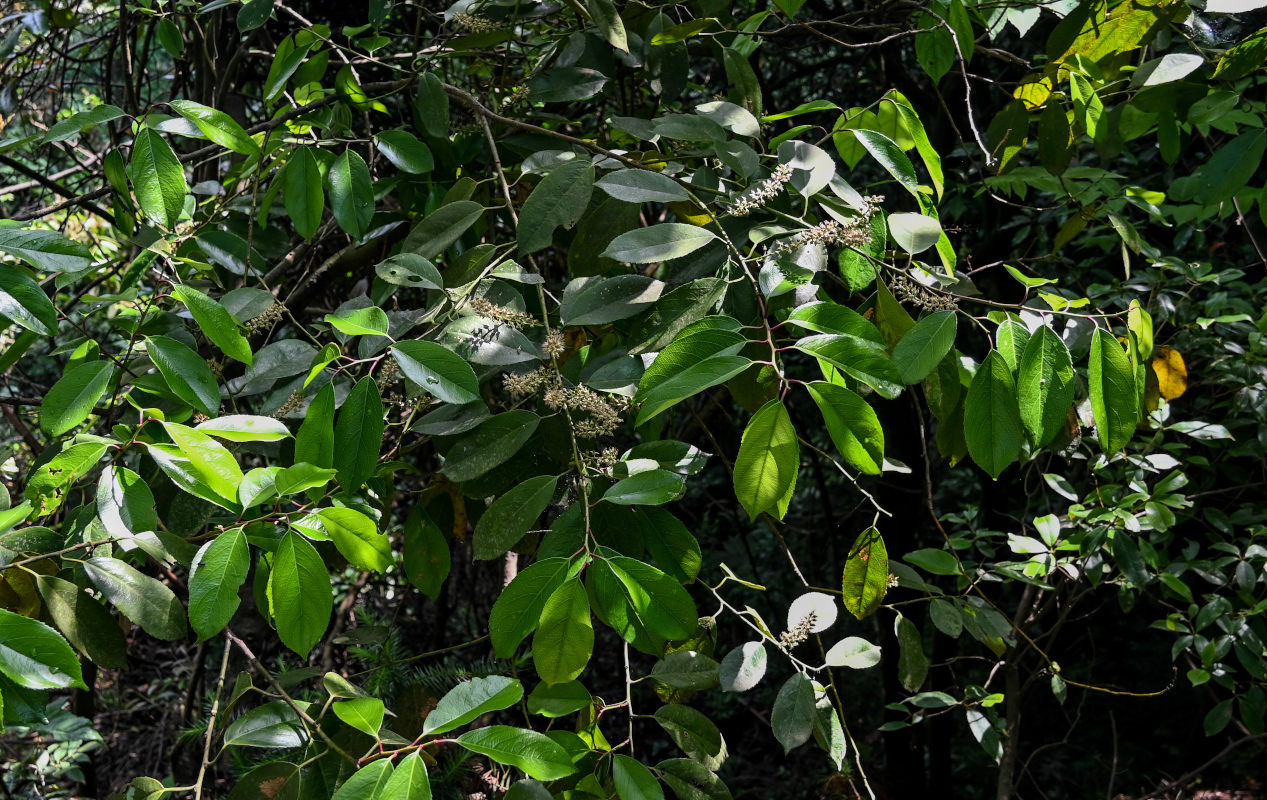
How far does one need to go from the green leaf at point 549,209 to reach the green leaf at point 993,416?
39cm

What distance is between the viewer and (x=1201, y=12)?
3.65ft

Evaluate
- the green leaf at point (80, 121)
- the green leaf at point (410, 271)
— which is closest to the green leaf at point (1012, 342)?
the green leaf at point (410, 271)

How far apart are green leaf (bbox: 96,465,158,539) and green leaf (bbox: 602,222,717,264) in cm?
42

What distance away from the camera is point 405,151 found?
104 cm

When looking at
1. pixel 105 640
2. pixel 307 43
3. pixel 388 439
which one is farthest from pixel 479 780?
pixel 307 43

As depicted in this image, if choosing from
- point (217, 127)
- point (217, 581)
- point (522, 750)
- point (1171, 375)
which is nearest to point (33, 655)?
point (217, 581)

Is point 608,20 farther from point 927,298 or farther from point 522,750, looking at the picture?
point 522,750

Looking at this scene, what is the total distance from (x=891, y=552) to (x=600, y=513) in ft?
5.29

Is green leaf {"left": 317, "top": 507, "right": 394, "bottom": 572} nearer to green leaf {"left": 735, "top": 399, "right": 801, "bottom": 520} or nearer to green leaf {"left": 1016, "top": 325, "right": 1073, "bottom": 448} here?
green leaf {"left": 735, "top": 399, "right": 801, "bottom": 520}

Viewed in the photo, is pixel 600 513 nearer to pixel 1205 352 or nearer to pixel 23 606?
pixel 23 606

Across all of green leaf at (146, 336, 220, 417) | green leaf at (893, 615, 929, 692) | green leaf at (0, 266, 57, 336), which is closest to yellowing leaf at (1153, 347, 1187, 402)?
green leaf at (893, 615, 929, 692)

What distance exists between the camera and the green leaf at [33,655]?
0.55m

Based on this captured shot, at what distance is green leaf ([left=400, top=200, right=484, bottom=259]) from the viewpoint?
93cm

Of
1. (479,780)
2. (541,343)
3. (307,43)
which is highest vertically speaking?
(307,43)
